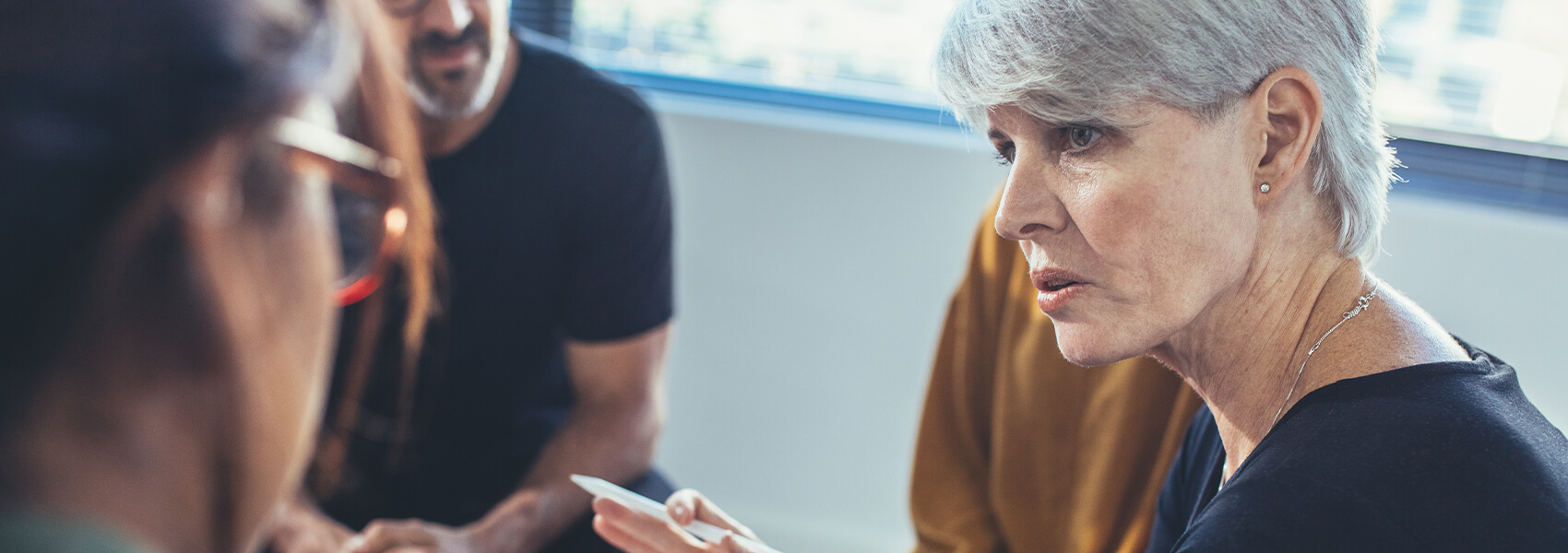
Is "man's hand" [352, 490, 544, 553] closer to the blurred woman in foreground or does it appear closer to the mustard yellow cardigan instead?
the mustard yellow cardigan

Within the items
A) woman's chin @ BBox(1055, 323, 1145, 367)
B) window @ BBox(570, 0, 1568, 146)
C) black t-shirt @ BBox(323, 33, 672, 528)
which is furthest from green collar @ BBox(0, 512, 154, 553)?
window @ BBox(570, 0, 1568, 146)

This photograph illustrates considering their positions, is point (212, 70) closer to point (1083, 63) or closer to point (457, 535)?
point (1083, 63)

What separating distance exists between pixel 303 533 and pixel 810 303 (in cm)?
107

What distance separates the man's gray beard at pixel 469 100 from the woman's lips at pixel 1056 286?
0.89 m

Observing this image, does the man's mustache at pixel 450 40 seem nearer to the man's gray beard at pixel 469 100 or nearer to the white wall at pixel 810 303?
the man's gray beard at pixel 469 100

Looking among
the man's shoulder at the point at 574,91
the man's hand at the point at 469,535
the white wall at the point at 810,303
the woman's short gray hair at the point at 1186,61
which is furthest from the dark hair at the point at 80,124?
the white wall at the point at 810,303

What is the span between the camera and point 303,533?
1382 mm

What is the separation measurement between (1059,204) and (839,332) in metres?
1.29

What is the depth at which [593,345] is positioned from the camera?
5.15 ft

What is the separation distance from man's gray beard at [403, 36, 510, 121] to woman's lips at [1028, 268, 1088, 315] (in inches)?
35.2

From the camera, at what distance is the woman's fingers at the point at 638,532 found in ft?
3.23

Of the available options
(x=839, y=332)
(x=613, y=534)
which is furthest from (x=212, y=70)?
(x=839, y=332)

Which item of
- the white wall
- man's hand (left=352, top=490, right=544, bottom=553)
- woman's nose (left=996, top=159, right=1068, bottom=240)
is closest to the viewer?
woman's nose (left=996, top=159, right=1068, bottom=240)

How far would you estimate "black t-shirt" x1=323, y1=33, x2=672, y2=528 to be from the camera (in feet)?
5.06
